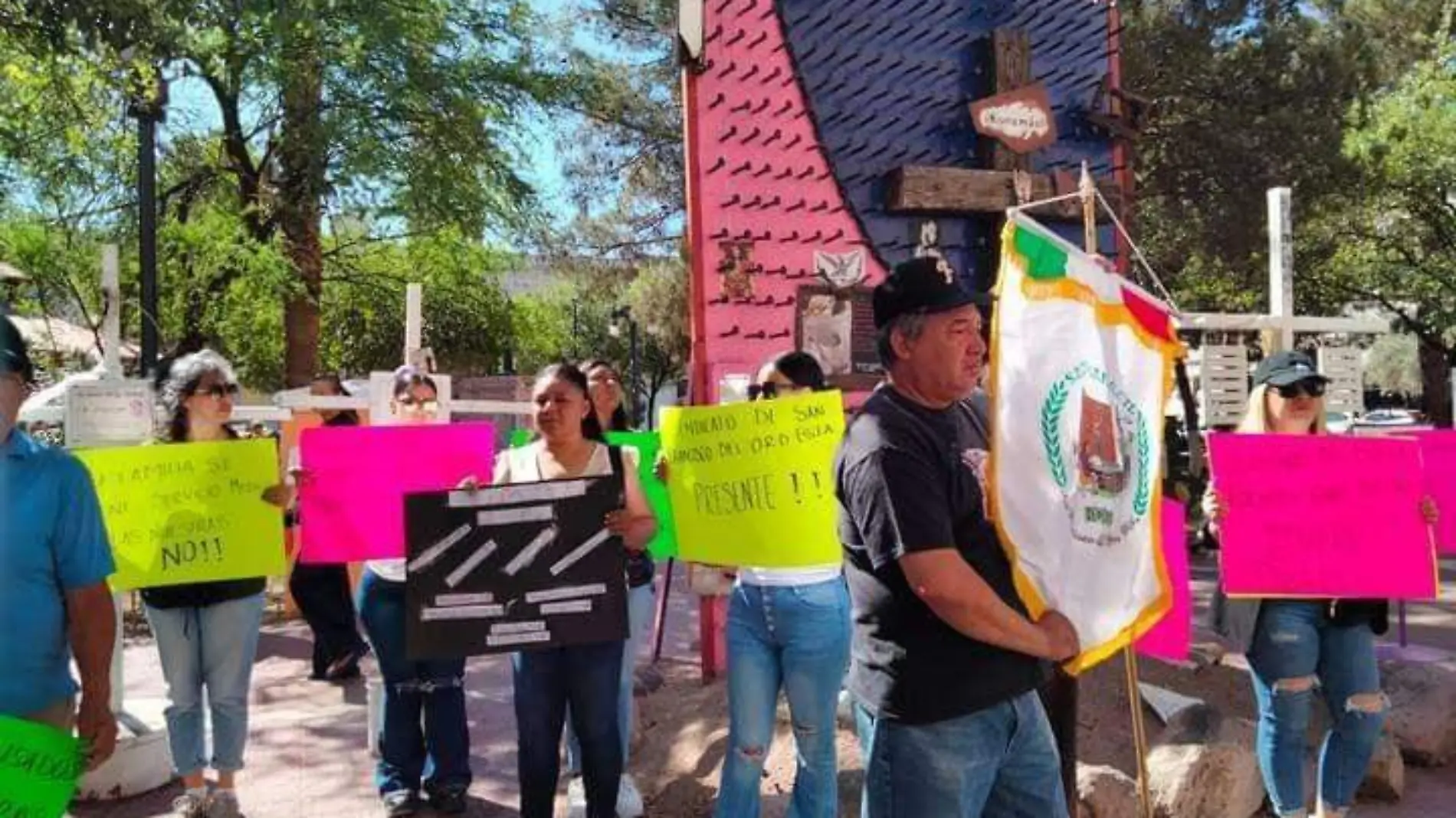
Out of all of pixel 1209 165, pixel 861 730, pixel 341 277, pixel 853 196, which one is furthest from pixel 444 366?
pixel 861 730

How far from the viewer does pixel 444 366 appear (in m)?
27.3

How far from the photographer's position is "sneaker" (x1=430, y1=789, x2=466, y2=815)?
189 inches

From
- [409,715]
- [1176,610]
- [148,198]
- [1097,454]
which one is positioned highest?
[148,198]

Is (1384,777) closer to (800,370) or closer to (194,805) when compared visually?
(800,370)

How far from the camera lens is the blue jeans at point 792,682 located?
382 cm

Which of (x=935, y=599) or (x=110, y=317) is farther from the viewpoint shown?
(x=110, y=317)

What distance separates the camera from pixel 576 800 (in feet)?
15.4

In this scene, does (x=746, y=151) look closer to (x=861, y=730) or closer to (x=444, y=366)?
(x=861, y=730)

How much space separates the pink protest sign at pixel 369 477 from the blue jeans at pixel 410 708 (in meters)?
0.19

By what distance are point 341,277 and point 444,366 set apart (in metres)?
7.63

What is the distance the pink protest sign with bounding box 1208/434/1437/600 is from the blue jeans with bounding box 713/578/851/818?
149cm

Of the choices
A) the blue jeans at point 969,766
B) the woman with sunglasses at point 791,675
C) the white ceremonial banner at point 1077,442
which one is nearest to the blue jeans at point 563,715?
the woman with sunglasses at point 791,675

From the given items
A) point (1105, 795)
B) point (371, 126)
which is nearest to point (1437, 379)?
point (371, 126)

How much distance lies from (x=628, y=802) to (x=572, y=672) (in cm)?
98
